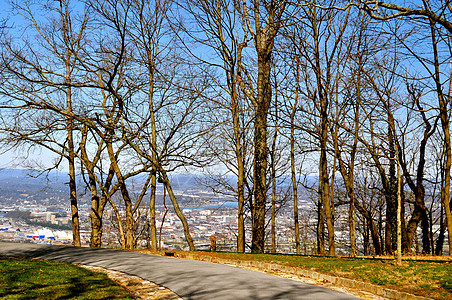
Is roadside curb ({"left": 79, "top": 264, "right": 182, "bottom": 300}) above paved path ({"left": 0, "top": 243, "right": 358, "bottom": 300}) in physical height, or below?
below

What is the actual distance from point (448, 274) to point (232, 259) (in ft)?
18.4

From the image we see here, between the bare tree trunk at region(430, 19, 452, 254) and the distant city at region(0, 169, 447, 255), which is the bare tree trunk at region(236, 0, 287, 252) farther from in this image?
the bare tree trunk at region(430, 19, 452, 254)

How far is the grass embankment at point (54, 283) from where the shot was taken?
294 inches

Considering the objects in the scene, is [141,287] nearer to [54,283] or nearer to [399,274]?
[54,283]

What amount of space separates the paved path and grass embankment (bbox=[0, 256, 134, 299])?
104 centimetres

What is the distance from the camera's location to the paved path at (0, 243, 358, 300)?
277 inches

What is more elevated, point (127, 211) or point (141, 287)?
point (127, 211)

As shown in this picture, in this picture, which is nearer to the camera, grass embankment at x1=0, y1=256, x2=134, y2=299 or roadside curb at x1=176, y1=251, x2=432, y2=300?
roadside curb at x1=176, y1=251, x2=432, y2=300

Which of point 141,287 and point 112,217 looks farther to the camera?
point 112,217

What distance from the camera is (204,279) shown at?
326 inches

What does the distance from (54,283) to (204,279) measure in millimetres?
3209

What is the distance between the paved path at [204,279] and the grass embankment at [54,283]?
1.04 meters

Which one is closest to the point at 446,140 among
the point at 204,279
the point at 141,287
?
the point at 204,279

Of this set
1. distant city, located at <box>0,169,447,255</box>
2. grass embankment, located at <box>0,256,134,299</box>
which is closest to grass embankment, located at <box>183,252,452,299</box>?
grass embankment, located at <box>0,256,134,299</box>
